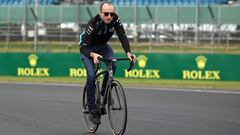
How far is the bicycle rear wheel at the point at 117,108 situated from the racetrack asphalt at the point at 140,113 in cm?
66

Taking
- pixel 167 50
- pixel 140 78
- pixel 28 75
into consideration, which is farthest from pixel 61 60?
pixel 167 50

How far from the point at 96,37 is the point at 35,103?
220 inches

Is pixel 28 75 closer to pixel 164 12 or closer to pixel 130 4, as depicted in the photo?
pixel 164 12

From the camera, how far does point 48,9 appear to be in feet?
146

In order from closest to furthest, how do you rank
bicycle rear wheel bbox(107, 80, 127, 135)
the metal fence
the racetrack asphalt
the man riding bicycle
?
1. bicycle rear wheel bbox(107, 80, 127, 135)
2. the man riding bicycle
3. the racetrack asphalt
4. the metal fence

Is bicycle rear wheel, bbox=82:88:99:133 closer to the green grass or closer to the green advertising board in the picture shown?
the green grass

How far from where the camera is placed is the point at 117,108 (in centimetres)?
841

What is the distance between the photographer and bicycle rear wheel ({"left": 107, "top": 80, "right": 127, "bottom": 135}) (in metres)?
8.22

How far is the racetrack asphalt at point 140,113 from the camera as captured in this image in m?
9.58

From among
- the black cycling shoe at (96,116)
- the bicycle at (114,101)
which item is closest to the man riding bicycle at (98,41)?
the black cycling shoe at (96,116)

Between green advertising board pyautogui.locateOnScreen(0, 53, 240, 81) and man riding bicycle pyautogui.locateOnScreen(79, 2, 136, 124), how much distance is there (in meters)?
14.9

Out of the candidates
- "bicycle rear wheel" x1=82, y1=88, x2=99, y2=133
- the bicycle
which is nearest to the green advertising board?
"bicycle rear wheel" x1=82, y1=88, x2=99, y2=133

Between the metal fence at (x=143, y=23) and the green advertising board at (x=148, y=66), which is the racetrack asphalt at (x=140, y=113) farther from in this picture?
the metal fence at (x=143, y=23)

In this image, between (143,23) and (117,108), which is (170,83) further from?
(143,23)
